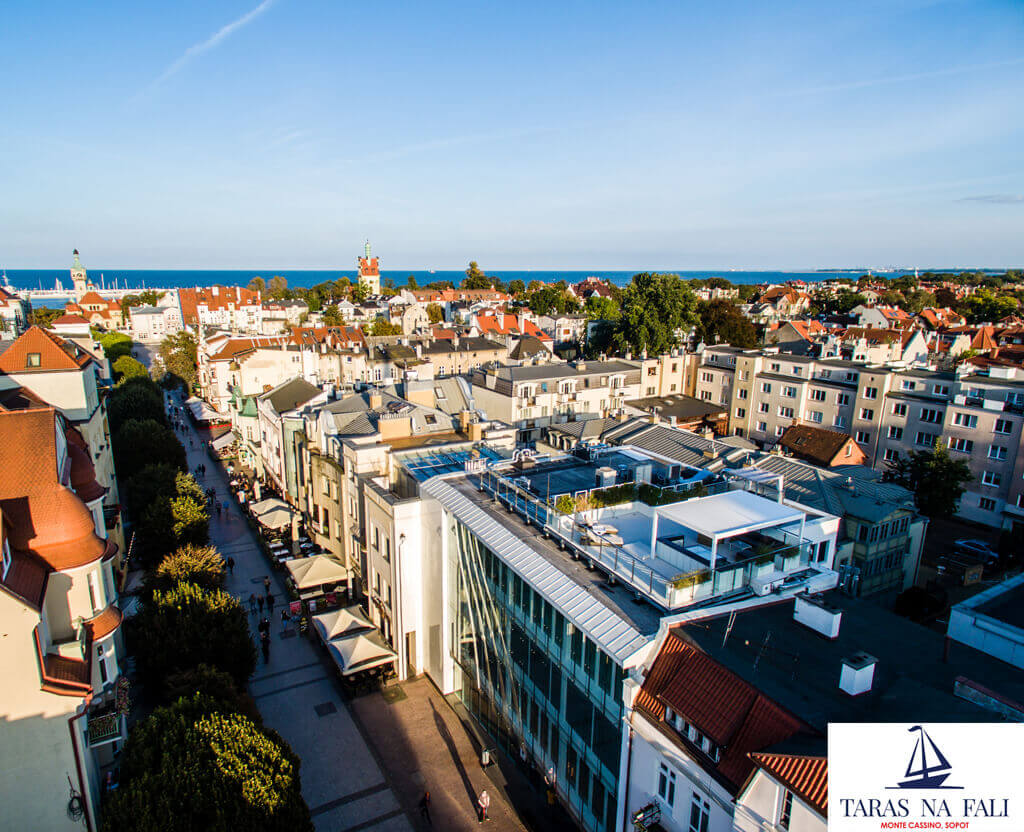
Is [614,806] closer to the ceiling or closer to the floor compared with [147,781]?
closer to the floor

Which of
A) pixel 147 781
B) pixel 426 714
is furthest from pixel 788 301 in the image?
pixel 147 781

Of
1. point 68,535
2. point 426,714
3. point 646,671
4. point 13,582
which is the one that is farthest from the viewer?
point 426,714

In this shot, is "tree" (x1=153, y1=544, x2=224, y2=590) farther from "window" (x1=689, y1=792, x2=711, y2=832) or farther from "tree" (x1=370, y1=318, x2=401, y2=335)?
"tree" (x1=370, y1=318, x2=401, y2=335)

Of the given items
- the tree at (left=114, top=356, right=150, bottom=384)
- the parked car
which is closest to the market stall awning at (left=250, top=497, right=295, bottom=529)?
the parked car

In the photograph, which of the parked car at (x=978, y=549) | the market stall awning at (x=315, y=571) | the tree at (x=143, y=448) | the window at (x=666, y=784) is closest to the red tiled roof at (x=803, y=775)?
the window at (x=666, y=784)

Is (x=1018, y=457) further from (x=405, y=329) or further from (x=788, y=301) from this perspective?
(x=788, y=301)

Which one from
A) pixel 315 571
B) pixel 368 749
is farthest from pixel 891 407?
pixel 368 749
